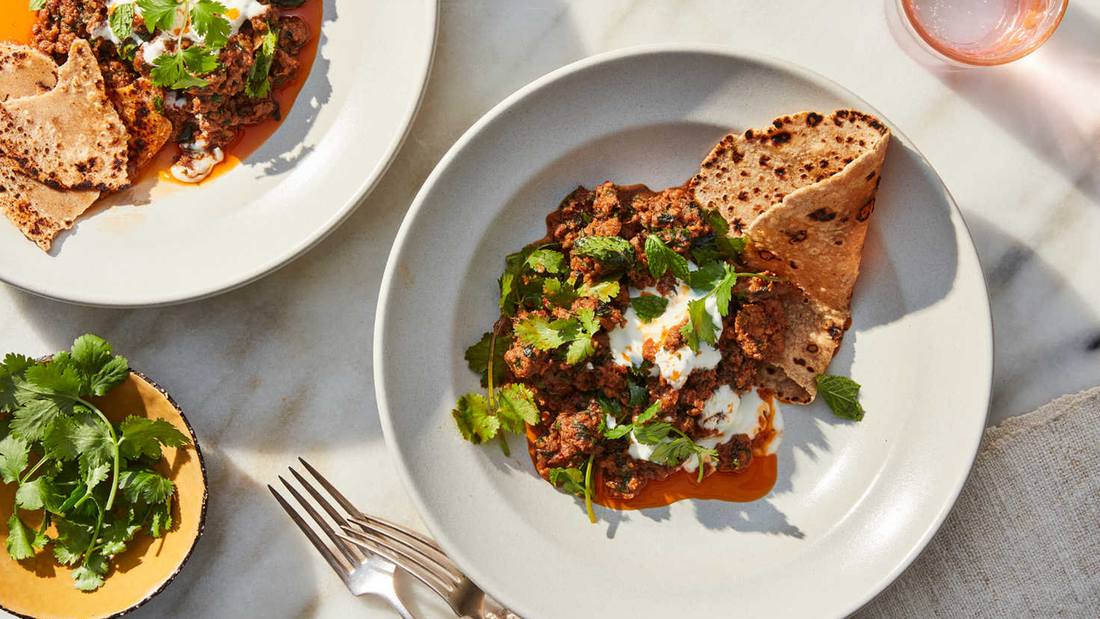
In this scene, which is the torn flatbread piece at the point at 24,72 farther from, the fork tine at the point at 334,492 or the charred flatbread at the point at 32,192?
the fork tine at the point at 334,492

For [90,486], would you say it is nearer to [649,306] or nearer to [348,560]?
[348,560]

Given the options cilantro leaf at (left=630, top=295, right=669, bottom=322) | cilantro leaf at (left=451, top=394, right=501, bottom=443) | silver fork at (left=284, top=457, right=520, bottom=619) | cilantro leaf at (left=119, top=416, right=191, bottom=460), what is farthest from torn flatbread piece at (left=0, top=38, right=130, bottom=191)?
cilantro leaf at (left=630, top=295, right=669, bottom=322)

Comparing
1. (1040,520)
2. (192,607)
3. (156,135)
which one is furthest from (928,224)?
(192,607)

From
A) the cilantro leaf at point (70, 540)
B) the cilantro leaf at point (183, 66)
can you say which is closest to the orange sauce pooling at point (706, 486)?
the cilantro leaf at point (70, 540)

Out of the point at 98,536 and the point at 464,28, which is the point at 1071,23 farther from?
the point at 98,536

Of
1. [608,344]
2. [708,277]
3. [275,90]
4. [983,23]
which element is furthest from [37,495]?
[983,23]
